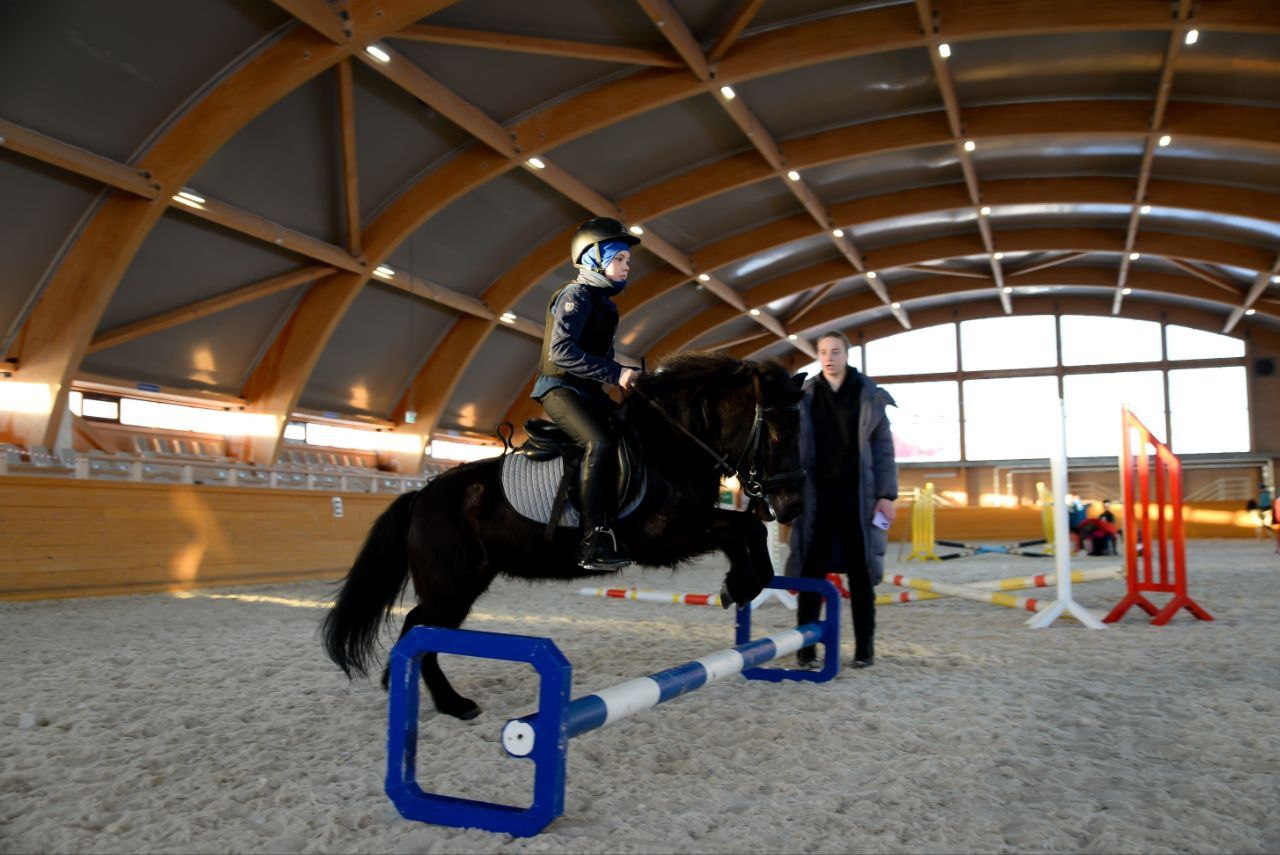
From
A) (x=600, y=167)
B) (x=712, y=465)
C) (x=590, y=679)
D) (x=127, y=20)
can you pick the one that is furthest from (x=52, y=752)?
(x=600, y=167)

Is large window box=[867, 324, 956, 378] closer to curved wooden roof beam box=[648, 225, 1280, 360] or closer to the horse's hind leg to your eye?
curved wooden roof beam box=[648, 225, 1280, 360]

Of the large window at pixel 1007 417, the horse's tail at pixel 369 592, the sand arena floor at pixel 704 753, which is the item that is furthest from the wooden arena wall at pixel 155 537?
the large window at pixel 1007 417

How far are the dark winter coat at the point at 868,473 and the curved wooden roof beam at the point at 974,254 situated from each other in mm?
15735

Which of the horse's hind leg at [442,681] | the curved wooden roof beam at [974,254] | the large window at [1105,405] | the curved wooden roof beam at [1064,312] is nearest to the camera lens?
the horse's hind leg at [442,681]

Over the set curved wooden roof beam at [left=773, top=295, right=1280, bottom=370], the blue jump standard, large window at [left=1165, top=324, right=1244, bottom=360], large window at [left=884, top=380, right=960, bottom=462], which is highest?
curved wooden roof beam at [left=773, top=295, right=1280, bottom=370]

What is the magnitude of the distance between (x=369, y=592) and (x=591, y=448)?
3.75 ft

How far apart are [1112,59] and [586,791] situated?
15.8 meters

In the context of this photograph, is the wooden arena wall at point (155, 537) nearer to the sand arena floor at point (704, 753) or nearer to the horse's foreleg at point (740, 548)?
the sand arena floor at point (704, 753)

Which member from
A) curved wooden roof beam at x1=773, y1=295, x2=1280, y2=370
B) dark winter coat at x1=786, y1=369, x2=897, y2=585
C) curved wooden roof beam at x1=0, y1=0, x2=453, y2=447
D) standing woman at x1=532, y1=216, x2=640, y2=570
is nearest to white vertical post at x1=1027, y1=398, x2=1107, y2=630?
dark winter coat at x1=786, y1=369, x2=897, y2=585

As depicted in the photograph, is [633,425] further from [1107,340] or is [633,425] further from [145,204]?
[1107,340]

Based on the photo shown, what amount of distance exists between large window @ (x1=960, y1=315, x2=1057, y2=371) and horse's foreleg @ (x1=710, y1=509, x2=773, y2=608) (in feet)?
92.4

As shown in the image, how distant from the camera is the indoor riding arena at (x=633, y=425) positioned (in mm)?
2529

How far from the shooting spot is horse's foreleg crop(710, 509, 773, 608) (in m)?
3.23

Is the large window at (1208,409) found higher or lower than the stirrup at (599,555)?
higher
